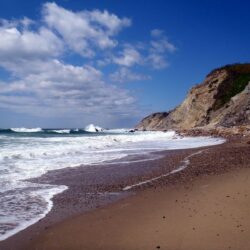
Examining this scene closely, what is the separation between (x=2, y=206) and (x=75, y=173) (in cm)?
506

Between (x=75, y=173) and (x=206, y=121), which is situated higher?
(x=206, y=121)

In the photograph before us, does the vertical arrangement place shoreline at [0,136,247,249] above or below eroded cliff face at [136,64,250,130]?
below

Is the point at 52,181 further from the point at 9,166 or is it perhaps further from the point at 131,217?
the point at 131,217

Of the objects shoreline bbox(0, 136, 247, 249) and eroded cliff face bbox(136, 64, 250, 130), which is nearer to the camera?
shoreline bbox(0, 136, 247, 249)

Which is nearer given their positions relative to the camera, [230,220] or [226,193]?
[230,220]

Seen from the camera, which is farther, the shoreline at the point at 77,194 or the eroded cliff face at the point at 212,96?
the eroded cliff face at the point at 212,96

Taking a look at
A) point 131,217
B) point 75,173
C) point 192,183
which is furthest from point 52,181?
point 131,217

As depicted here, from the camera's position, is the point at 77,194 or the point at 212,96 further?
the point at 212,96

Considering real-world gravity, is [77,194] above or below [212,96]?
below

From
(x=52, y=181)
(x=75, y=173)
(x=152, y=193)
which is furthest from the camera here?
(x=75, y=173)

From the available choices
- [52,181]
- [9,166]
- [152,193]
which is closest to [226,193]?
[152,193]

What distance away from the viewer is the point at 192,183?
375 inches

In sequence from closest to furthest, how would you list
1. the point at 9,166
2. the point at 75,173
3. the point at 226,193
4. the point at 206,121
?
the point at 226,193
the point at 75,173
the point at 9,166
the point at 206,121

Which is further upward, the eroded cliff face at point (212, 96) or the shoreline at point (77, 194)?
the eroded cliff face at point (212, 96)
